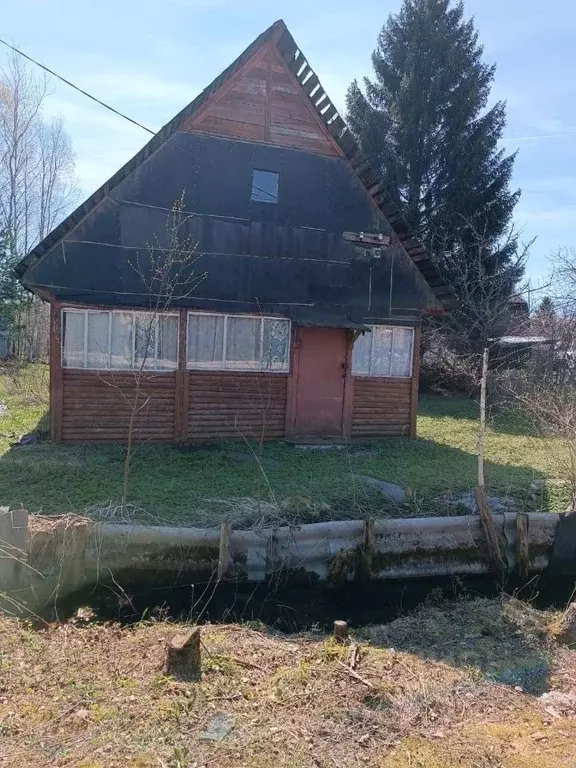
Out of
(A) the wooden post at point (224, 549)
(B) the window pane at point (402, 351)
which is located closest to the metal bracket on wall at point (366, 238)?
(B) the window pane at point (402, 351)

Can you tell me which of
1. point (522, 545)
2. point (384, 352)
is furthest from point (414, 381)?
point (522, 545)

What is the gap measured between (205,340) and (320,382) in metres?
2.53

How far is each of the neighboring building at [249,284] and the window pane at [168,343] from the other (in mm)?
20

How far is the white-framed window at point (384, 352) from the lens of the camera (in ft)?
40.5

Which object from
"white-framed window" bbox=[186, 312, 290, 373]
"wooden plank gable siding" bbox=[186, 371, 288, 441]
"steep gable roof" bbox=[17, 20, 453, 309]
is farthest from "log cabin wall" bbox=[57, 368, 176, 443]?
"steep gable roof" bbox=[17, 20, 453, 309]

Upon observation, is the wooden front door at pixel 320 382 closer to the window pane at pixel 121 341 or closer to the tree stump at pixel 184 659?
the window pane at pixel 121 341

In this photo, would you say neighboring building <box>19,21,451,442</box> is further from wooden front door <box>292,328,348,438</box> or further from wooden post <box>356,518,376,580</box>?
wooden post <box>356,518,376,580</box>

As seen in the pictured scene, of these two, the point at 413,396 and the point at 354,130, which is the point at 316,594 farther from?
the point at 354,130

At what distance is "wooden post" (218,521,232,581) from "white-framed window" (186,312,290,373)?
4960 millimetres

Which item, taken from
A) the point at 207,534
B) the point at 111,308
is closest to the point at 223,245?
the point at 111,308

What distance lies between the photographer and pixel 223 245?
11.1 meters

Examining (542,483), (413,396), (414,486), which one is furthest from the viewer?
(413,396)

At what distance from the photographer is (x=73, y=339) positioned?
10.4 metres

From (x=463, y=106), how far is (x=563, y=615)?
67.8 feet
